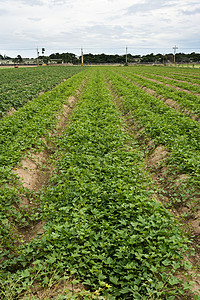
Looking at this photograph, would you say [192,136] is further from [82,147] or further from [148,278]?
[148,278]

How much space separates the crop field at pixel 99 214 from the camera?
9.67 ft

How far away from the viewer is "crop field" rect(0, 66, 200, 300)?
9.67 ft

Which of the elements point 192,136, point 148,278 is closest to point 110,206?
point 148,278

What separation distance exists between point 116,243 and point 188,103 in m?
10.8

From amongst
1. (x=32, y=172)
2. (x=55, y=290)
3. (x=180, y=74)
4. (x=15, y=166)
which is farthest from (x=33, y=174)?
(x=180, y=74)

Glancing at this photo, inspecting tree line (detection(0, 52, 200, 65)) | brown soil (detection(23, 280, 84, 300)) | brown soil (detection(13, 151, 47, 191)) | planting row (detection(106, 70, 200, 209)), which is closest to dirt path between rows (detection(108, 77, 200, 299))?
planting row (detection(106, 70, 200, 209))

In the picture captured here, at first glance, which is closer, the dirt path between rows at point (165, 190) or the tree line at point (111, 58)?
the dirt path between rows at point (165, 190)

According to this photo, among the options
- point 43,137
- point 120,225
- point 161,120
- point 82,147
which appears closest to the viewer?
point 120,225

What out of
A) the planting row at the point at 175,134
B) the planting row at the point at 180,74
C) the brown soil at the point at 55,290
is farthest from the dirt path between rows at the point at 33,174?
the planting row at the point at 180,74

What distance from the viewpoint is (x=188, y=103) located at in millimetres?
12062

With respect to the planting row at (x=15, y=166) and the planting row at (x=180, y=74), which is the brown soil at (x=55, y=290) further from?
the planting row at (x=180, y=74)

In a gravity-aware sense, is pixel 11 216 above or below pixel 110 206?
below

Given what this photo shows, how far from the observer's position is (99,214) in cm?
396

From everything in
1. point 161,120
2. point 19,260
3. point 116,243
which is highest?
point 161,120
